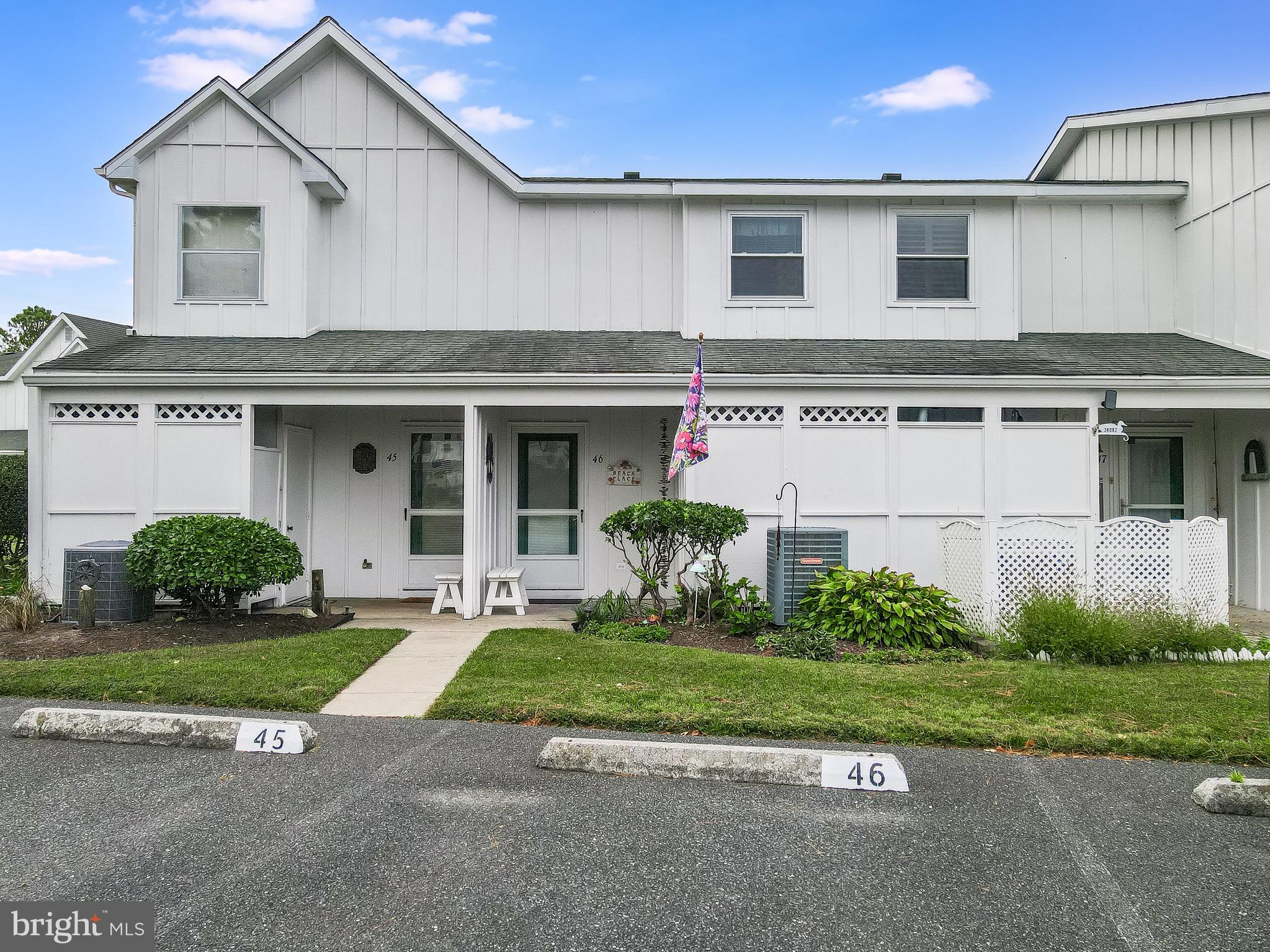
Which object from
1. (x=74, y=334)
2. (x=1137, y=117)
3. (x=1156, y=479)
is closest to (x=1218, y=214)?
(x=1137, y=117)

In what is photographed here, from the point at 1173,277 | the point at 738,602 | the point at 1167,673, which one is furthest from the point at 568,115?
the point at 1167,673

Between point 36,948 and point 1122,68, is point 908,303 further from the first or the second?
point 36,948

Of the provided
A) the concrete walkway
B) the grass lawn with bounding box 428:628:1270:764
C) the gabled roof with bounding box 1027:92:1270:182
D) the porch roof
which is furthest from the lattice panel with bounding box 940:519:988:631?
the gabled roof with bounding box 1027:92:1270:182

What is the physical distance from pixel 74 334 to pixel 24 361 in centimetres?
484

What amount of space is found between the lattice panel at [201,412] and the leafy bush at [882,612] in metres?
7.12

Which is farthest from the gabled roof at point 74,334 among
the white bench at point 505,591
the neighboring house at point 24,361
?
the white bench at point 505,591

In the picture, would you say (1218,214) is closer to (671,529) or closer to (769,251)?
(769,251)

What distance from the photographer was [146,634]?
7.80 m

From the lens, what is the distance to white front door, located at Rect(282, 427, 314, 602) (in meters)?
10.3

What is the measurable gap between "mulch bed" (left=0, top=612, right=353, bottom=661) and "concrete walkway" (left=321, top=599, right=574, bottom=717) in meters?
0.84

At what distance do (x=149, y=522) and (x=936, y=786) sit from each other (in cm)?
905

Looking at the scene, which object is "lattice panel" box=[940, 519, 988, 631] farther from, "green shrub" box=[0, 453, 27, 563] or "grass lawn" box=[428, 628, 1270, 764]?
"green shrub" box=[0, 453, 27, 563]

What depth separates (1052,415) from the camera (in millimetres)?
10484

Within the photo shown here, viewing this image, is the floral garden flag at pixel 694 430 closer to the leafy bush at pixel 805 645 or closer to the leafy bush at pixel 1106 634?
the leafy bush at pixel 805 645
